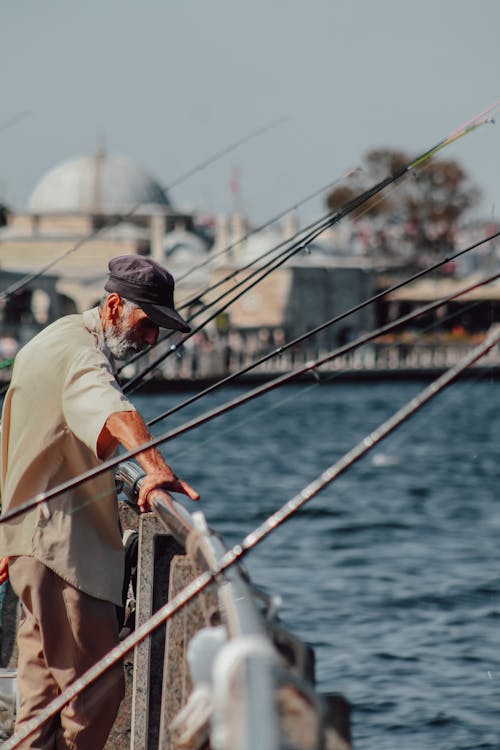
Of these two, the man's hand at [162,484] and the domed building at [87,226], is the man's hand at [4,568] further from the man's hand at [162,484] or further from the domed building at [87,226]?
the domed building at [87,226]

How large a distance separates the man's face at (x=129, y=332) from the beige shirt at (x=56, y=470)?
1.4 inches

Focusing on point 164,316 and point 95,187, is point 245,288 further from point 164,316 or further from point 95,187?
point 95,187

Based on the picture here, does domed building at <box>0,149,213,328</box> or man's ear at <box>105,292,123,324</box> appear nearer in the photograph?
man's ear at <box>105,292,123,324</box>

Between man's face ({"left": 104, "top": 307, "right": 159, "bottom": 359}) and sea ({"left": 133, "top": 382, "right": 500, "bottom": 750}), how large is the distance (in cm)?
57

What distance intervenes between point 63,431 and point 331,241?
10779cm

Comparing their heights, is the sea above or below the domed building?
above

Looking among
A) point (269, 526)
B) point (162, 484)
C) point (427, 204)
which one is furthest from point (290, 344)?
point (427, 204)

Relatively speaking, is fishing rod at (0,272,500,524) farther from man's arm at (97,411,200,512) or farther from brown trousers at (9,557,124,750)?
brown trousers at (9,557,124,750)

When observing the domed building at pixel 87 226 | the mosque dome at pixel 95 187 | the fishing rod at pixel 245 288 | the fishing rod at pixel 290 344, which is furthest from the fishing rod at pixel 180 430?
the mosque dome at pixel 95 187

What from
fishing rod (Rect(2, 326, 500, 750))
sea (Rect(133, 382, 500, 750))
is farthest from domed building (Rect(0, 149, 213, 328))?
fishing rod (Rect(2, 326, 500, 750))

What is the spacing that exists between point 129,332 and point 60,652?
74 centimetres

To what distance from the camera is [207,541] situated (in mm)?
3225

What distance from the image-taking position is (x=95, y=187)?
318 feet

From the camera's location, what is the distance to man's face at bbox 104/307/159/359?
3787 millimetres
